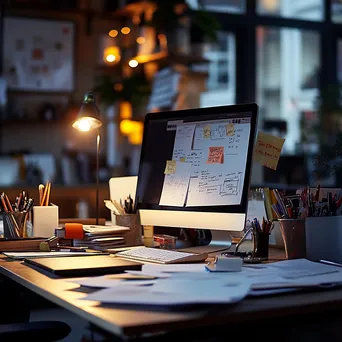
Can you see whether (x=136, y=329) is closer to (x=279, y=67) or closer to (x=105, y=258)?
(x=105, y=258)

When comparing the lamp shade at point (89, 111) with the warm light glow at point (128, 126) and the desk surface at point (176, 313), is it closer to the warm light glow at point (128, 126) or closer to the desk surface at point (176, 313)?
the desk surface at point (176, 313)

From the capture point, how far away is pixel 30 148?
6.55 meters

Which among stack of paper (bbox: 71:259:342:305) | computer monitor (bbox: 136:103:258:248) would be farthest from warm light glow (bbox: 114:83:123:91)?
stack of paper (bbox: 71:259:342:305)

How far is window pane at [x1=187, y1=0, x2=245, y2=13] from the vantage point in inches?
284

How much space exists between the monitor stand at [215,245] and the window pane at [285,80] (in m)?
5.02

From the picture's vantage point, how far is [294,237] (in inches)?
76.7

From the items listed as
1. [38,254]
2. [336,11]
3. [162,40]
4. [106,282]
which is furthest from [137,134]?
[106,282]

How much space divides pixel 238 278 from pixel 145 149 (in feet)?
3.50

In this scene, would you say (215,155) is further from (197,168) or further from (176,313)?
(176,313)

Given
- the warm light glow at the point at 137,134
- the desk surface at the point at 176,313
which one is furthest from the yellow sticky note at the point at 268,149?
the warm light glow at the point at 137,134

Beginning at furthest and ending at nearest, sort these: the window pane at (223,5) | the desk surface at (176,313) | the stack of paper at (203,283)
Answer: the window pane at (223,5) → the stack of paper at (203,283) → the desk surface at (176,313)

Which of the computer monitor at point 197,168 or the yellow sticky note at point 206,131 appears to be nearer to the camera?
the computer monitor at point 197,168

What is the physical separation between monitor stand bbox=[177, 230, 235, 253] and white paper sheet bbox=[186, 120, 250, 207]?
0.15 metres

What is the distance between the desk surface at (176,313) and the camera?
1.20 m
